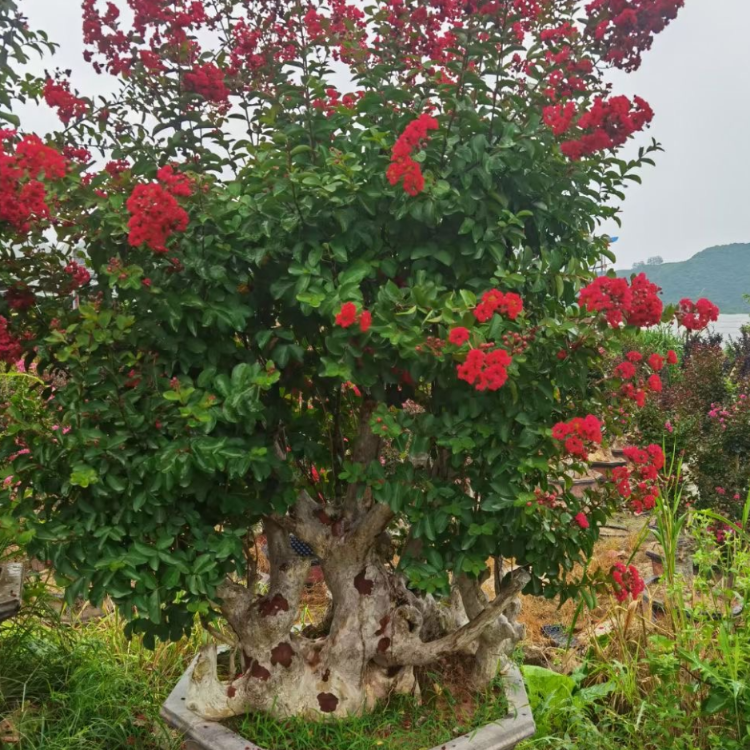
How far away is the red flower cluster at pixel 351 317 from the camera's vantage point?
1.82 m

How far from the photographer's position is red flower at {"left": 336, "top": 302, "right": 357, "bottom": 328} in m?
1.82

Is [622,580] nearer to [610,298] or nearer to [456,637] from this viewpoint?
[456,637]

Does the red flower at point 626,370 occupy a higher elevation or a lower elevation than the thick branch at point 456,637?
higher

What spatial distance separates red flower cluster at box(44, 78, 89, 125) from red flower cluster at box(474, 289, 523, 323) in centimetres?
147

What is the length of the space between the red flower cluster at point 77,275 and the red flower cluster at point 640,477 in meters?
1.65

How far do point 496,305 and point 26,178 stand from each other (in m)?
1.26

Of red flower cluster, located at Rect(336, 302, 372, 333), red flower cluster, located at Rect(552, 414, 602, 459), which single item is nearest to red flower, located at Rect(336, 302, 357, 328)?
red flower cluster, located at Rect(336, 302, 372, 333)

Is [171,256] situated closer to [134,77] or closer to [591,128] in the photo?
[134,77]

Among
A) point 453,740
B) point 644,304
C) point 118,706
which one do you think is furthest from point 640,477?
point 118,706

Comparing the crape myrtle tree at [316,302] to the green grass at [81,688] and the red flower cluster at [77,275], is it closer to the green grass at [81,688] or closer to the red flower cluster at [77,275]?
the red flower cluster at [77,275]

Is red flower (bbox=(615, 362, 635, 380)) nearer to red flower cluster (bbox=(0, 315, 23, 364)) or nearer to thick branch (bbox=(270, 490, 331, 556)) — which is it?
thick branch (bbox=(270, 490, 331, 556))

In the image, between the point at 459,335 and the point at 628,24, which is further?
the point at 628,24

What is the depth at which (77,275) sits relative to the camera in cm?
234

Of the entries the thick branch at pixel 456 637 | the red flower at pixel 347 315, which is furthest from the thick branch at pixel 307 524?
the red flower at pixel 347 315
